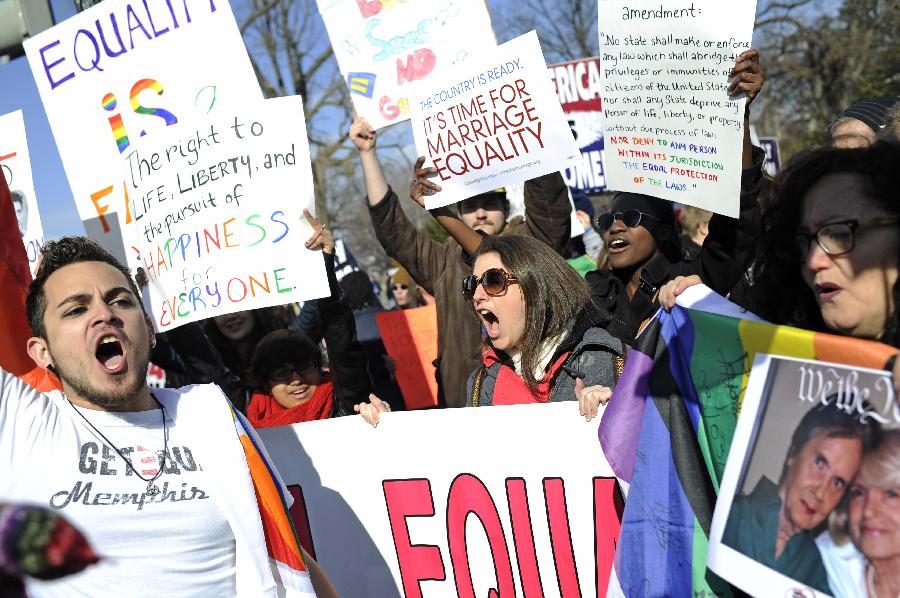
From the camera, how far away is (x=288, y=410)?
4.05 m

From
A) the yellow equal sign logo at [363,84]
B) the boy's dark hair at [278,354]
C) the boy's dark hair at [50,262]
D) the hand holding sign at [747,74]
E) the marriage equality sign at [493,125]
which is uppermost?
the yellow equal sign logo at [363,84]

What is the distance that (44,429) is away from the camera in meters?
2.36

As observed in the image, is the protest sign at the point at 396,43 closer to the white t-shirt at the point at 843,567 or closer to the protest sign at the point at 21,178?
the protest sign at the point at 21,178

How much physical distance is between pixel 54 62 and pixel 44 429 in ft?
8.43

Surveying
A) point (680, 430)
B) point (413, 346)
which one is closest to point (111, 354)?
point (680, 430)

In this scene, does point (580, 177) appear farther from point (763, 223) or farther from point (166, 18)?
point (763, 223)

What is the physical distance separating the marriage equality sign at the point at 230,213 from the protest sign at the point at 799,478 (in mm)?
1930

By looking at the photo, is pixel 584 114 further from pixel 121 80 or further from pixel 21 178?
pixel 21 178

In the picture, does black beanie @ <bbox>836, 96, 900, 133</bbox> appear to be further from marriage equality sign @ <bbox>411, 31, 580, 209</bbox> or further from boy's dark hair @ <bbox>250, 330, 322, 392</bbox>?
boy's dark hair @ <bbox>250, 330, 322, 392</bbox>

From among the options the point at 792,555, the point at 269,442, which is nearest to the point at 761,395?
the point at 792,555

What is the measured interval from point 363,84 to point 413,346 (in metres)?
1.47

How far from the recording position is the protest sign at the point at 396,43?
4340 millimetres

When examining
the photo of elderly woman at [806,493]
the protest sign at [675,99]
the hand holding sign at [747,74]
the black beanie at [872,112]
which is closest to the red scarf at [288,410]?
the protest sign at [675,99]

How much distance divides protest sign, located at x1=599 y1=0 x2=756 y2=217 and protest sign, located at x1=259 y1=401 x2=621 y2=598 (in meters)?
0.85
